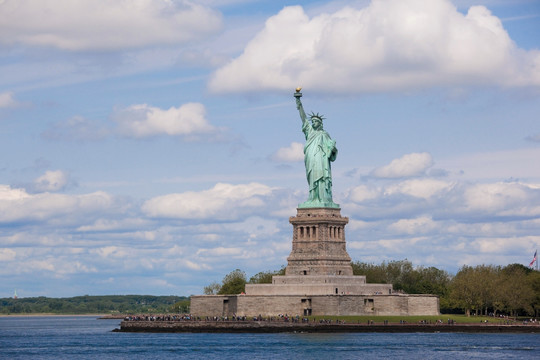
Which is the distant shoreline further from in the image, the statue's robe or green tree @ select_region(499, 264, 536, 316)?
the statue's robe

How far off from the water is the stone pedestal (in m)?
9.59

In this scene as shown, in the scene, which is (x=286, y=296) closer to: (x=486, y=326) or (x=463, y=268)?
(x=486, y=326)

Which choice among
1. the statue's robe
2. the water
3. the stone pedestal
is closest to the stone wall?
the stone pedestal

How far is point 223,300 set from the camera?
352ft

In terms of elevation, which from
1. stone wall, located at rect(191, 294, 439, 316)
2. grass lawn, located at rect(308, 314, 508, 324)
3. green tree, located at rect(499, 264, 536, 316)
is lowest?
grass lawn, located at rect(308, 314, 508, 324)

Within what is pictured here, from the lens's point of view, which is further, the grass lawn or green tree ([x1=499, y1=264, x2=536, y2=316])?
green tree ([x1=499, y1=264, x2=536, y2=316])

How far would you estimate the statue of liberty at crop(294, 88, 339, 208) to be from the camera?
347 feet

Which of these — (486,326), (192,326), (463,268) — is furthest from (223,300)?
(463,268)

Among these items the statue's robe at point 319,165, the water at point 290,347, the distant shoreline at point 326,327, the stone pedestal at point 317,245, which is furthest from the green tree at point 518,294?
the statue's robe at point 319,165

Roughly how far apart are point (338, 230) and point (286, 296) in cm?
909

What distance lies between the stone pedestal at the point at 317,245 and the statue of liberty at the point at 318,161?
135cm

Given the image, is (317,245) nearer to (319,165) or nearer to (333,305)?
(333,305)

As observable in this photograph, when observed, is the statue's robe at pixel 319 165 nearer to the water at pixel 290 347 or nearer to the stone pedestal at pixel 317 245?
the stone pedestal at pixel 317 245

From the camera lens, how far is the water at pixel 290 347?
78.2 metres
